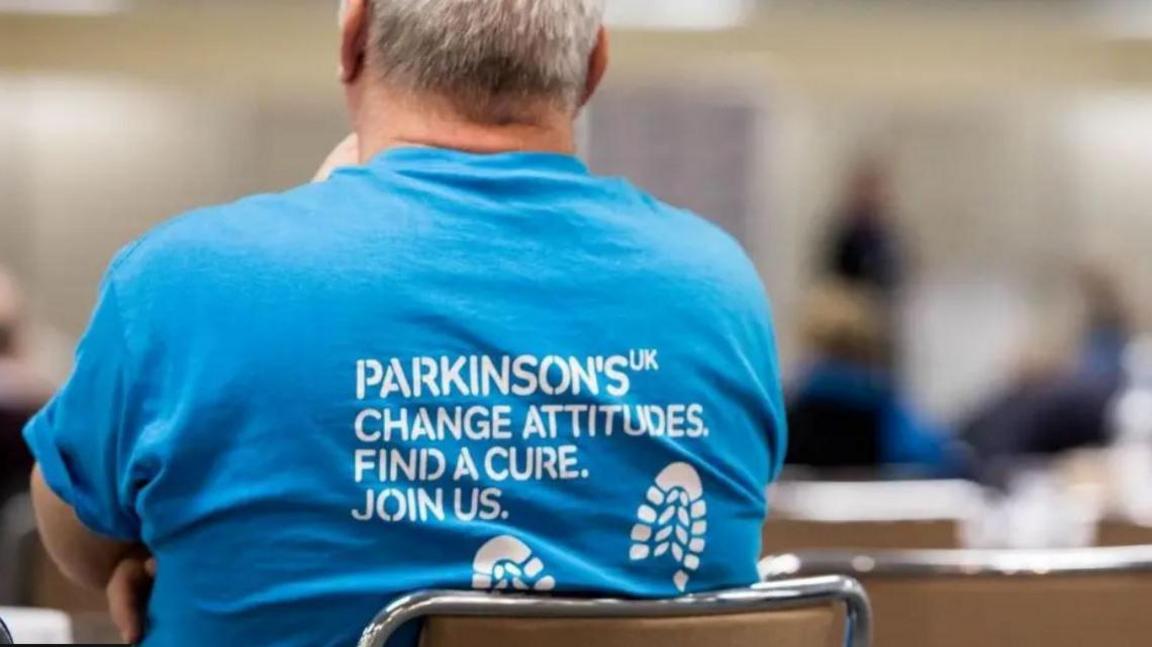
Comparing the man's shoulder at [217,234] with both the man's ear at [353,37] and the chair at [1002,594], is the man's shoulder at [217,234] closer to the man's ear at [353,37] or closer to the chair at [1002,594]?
the man's ear at [353,37]

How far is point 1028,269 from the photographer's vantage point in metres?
10.4

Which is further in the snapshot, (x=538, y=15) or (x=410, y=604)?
(x=538, y=15)

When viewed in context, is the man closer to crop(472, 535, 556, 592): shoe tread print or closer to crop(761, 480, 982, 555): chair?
crop(472, 535, 556, 592): shoe tread print

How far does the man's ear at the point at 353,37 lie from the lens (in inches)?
64.6

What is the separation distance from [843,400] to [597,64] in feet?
11.6

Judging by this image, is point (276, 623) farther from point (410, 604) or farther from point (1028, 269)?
point (1028, 269)

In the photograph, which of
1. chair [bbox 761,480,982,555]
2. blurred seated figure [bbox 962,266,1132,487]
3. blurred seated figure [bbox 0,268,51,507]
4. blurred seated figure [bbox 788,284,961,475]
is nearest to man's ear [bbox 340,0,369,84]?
chair [bbox 761,480,982,555]

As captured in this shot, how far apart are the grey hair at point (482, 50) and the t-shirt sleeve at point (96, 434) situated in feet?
1.09

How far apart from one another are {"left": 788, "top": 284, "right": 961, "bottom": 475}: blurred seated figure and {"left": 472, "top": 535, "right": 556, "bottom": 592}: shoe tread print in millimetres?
3708

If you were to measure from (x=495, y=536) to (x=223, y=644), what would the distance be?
24 cm

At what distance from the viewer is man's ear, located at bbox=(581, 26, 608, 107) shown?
171 centimetres

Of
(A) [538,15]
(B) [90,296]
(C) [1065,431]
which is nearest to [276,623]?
(A) [538,15]

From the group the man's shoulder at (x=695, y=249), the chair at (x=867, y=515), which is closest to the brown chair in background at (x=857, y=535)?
the chair at (x=867, y=515)

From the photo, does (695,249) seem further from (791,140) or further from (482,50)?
(791,140)
